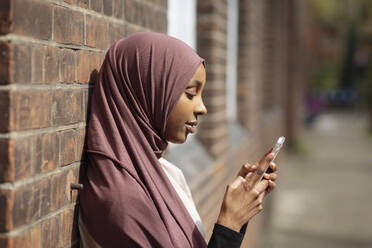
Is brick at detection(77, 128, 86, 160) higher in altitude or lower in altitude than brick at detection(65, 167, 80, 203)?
higher

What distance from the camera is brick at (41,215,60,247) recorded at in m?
1.38

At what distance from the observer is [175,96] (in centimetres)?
160

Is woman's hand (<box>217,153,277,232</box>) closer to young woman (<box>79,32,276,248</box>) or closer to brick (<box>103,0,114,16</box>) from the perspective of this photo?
young woman (<box>79,32,276,248</box>)

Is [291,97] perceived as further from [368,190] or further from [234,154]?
[234,154]

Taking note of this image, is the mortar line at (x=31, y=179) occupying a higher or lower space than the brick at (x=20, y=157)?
lower

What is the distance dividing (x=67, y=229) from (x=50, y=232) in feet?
0.41

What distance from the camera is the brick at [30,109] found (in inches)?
47.6

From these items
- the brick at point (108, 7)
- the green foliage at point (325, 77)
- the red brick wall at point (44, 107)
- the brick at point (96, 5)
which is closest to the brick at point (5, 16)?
the red brick wall at point (44, 107)

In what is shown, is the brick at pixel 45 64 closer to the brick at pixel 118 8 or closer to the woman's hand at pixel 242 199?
the brick at pixel 118 8

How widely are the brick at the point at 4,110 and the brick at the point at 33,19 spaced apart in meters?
0.16

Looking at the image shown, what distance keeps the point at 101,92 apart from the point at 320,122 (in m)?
24.7

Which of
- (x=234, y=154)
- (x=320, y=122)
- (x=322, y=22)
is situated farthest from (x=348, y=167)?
(x=322, y=22)

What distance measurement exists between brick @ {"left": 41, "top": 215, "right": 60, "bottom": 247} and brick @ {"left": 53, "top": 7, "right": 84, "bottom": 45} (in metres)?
0.53

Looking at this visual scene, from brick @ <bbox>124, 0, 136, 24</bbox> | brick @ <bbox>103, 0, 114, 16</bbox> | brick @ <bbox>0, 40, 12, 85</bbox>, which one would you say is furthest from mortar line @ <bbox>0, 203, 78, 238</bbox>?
brick @ <bbox>124, 0, 136, 24</bbox>
